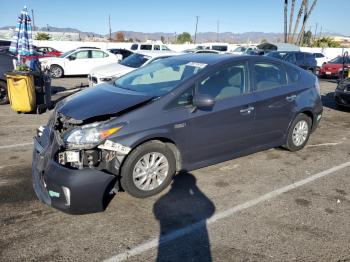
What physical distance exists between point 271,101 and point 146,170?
2.23 metres

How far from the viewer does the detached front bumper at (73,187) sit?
3363 mm

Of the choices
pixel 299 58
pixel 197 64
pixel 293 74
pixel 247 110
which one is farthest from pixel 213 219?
pixel 299 58

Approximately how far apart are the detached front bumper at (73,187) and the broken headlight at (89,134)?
20 centimetres

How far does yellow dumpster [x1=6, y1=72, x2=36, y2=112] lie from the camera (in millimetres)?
8281

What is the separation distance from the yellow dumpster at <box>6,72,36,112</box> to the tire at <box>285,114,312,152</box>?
6104 millimetres

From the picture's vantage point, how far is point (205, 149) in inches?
175

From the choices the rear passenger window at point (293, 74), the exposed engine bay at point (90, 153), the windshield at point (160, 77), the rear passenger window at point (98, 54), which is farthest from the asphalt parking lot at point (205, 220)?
the rear passenger window at point (98, 54)

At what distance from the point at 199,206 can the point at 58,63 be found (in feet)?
46.7

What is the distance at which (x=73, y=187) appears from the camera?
3.34 m

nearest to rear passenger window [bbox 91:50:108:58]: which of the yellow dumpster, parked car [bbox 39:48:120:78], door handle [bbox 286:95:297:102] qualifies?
parked car [bbox 39:48:120:78]

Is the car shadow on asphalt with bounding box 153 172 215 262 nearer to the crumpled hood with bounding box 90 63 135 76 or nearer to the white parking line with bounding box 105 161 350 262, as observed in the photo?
the white parking line with bounding box 105 161 350 262

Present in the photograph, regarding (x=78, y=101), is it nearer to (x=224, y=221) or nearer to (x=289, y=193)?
(x=224, y=221)

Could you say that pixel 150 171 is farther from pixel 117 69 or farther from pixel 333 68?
pixel 333 68

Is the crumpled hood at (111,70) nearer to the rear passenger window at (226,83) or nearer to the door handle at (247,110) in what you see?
the rear passenger window at (226,83)
